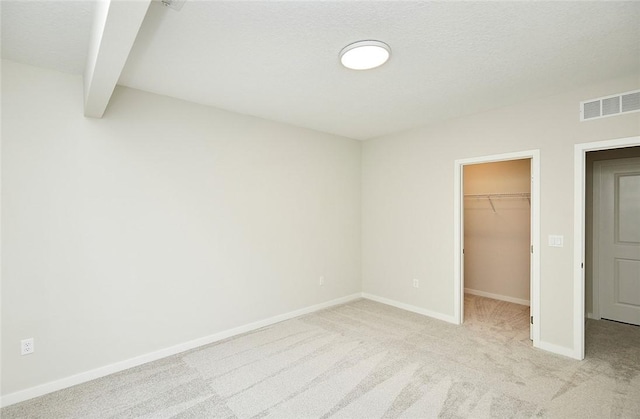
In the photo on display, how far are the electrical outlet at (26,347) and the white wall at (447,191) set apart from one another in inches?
155

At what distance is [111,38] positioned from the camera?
1.56 metres

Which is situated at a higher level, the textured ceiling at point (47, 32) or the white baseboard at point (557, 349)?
the textured ceiling at point (47, 32)

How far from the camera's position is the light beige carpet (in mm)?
2174

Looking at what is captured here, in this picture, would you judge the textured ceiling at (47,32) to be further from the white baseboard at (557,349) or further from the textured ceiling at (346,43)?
the white baseboard at (557,349)

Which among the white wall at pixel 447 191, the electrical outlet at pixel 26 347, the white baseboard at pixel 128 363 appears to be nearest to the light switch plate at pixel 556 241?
the white wall at pixel 447 191

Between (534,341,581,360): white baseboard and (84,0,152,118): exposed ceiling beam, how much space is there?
13.5 ft

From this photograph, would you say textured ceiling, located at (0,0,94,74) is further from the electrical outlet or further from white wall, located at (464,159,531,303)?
white wall, located at (464,159,531,303)

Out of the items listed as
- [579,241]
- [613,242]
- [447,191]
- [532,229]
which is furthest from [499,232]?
[579,241]

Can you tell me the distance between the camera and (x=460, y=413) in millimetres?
2119

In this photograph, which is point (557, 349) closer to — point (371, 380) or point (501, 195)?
point (371, 380)

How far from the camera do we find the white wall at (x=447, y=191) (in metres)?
2.94

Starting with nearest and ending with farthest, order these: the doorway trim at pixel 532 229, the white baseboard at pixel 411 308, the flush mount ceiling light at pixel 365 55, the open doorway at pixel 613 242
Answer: the flush mount ceiling light at pixel 365 55, the doorway trim at pixel 532 229, the open doorway at pixel 613 242, the white baseboard at pixel 411 308

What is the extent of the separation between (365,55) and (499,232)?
3.92 m

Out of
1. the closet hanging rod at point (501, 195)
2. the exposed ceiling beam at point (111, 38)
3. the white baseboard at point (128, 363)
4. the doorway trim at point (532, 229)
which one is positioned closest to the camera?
the exposed ceiling beam at point (111, 38)
